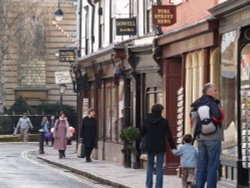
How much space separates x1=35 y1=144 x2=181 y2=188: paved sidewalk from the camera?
22848 mm

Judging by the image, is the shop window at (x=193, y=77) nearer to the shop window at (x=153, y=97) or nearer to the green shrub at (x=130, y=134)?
the shop window at (x=153, y=97)

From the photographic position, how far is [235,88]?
19.7 meters

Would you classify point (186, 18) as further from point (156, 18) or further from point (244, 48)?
point (244, 48)

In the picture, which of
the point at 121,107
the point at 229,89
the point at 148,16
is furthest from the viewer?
the point at 121,107

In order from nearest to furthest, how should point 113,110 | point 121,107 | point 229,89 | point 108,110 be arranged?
point 229,89 → point 121,107 → point 113,110 → point 108,110

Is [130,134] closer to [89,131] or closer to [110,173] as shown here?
[110,173]

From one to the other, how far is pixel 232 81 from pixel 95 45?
18780mm

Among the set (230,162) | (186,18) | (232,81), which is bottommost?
(230,162)

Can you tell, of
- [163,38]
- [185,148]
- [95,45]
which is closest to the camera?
[185,148]

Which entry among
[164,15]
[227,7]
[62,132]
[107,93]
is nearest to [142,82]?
[164,15]

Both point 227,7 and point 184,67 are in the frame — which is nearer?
point 227,7

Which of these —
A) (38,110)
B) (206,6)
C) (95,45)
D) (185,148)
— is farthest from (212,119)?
(38,110)

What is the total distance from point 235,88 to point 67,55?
75.7 ft

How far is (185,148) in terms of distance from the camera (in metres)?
19.3
